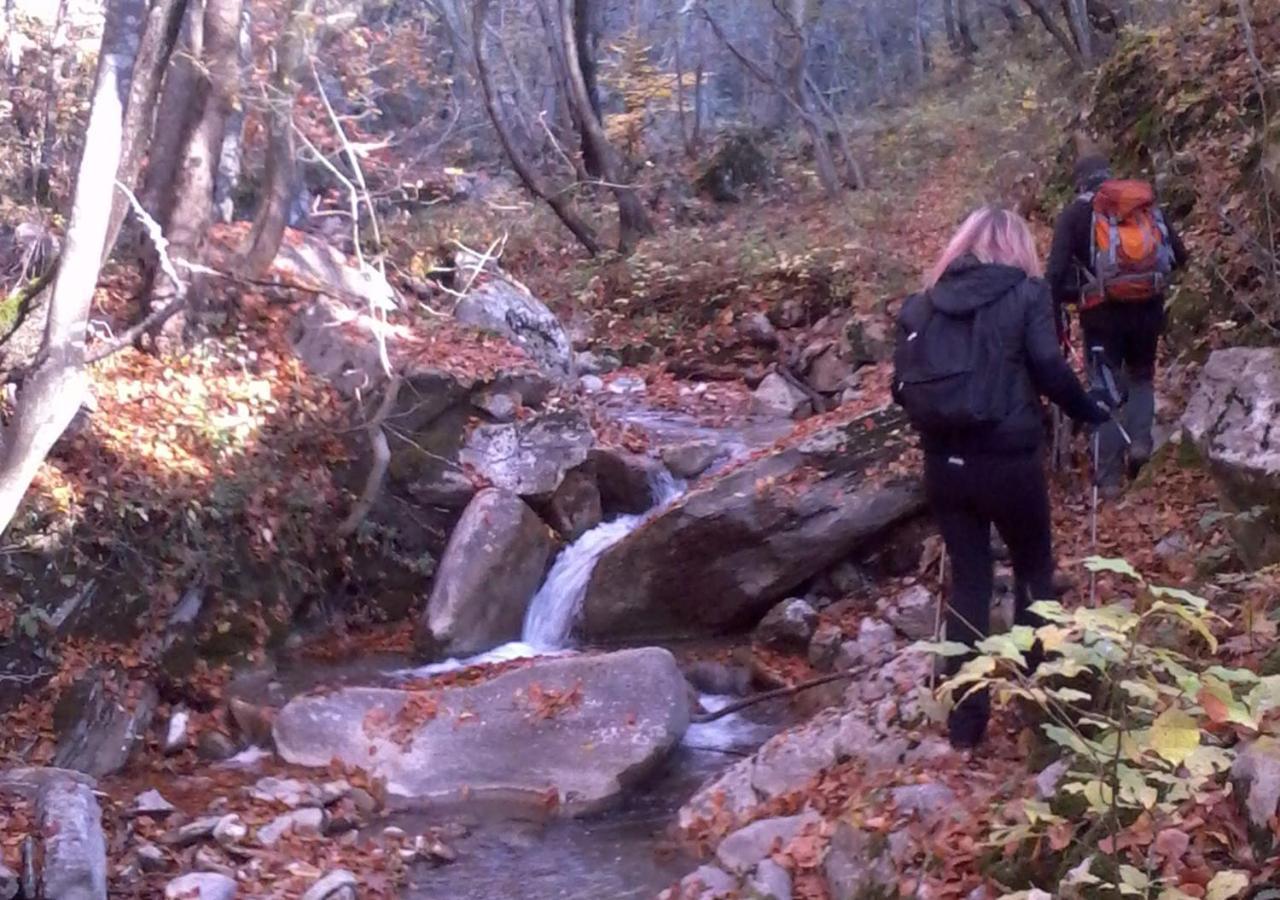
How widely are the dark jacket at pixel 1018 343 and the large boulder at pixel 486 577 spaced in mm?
5558

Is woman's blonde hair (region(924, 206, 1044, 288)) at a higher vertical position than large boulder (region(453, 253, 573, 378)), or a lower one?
higher

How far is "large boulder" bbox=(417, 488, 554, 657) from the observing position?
363 inches

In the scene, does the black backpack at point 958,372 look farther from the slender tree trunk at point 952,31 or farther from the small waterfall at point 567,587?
the slender tree trunk at point 952,31

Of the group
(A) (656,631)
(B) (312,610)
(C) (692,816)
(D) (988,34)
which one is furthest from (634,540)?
(D) (988,34)

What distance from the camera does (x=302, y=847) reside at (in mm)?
6426

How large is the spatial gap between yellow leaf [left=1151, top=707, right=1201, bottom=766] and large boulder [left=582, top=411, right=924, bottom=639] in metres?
6.04

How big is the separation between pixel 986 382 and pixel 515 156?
44.3ft

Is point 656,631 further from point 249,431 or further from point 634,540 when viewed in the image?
point 249,431

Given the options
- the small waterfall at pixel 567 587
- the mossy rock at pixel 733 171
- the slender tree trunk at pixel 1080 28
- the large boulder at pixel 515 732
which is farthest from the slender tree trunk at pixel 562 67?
the large boulder at pixel 515 732

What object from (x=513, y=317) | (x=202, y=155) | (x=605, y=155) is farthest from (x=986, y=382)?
(x=605, y=155)

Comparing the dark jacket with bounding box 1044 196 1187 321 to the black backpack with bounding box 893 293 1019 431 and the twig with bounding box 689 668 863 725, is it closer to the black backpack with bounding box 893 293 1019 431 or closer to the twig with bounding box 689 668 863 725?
the black backpack with bounding box 893 293 1019 431

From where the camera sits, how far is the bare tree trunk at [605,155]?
17062 mm

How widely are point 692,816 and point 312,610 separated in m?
4.17

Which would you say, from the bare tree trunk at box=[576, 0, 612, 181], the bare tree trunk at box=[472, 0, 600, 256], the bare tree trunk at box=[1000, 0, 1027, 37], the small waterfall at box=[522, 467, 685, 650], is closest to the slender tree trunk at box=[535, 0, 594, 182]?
the bare tree trunk at box=[576, 0, 612, 181]
